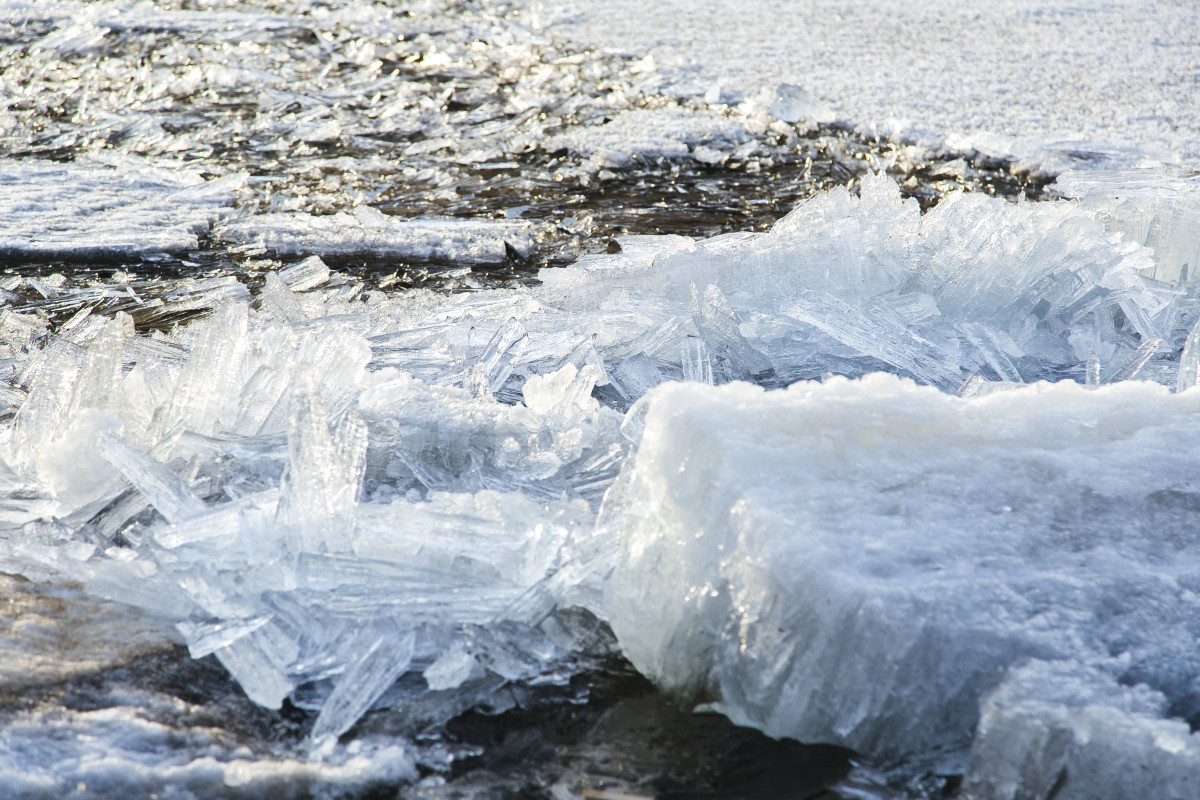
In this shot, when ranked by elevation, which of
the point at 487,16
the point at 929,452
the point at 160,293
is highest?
the point at 487,16

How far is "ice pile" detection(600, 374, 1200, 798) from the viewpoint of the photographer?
1130 millimetres

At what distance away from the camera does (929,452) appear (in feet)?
4.69

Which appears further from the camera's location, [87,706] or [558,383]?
[558,383]

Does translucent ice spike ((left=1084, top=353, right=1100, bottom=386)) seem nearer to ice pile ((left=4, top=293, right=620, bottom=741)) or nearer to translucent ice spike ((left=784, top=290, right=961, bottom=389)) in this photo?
translucent ice spike ((left=784, top=290, right=961, bottom=389))

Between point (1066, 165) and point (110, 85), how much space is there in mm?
5956

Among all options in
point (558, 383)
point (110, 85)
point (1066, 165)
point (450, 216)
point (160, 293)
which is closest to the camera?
point (558, 383)

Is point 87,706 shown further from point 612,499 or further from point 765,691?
point 765,691

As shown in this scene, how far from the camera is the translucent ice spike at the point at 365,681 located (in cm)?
125

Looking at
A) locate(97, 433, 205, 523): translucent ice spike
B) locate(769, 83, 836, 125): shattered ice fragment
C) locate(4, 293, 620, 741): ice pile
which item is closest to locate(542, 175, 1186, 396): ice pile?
locate(4, 293, 620, 741): ice pile

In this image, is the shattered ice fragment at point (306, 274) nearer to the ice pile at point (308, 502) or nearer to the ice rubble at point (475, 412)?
the ice rubble at point (475, 412)

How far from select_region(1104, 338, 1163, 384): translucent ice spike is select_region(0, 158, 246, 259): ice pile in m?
3.52

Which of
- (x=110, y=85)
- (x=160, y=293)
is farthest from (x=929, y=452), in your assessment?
(x=110, y=85)

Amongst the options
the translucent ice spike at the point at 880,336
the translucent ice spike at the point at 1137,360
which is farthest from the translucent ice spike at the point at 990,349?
the translucent ice spike at the point at 1137,360

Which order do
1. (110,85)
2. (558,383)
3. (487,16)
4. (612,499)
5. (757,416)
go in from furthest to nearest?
(487,16) → (110,85) → (558,383) → (612,499) → (757,416)
